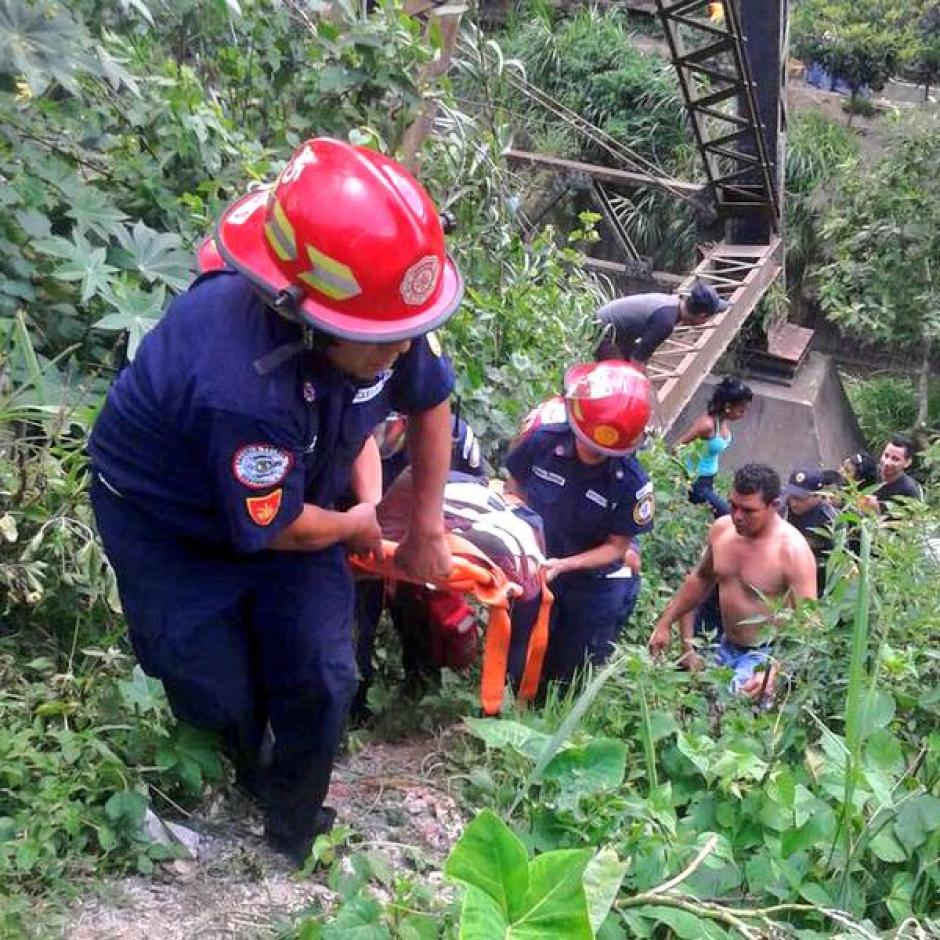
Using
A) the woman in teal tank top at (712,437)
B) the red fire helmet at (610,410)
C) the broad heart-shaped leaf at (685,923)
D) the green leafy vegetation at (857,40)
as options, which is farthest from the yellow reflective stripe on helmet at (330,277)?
the green leafy vegetation at (857,40)

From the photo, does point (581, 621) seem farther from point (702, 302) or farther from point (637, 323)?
Answer: point (702, 302)

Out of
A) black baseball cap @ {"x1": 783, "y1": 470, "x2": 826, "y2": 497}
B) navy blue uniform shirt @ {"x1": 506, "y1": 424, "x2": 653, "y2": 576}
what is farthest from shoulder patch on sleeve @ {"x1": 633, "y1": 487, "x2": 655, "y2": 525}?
black baseball cap @ {"x1": 783, "y1": 470, "x2": 826, "y2": 497}

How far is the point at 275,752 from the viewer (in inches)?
120

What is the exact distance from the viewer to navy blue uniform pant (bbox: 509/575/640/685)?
5.00m

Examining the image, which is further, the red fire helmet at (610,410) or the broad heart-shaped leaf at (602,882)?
the red fire helmet at (610,410)

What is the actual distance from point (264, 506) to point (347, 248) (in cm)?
52

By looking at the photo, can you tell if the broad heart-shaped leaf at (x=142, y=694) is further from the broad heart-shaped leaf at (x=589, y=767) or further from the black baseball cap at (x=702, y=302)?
the black baseball cap at (x=702, y=302)

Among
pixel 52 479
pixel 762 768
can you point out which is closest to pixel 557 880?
pixel 762 768

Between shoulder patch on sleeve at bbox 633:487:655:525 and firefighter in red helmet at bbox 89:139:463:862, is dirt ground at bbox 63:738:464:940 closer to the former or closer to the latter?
firefighter in red helmet at bbox 89:139:463:862

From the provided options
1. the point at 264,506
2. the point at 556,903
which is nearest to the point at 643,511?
the point at 264,506

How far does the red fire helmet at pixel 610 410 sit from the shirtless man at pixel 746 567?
1.06 meters

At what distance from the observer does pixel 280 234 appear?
2.49 metres

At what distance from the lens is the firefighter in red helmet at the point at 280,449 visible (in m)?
2.46

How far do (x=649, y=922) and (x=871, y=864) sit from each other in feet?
1.82
